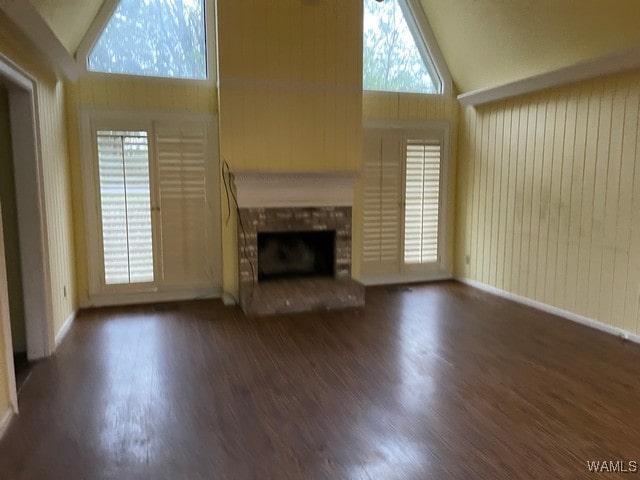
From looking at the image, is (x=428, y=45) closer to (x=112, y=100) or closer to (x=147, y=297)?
(x=112, y=100)

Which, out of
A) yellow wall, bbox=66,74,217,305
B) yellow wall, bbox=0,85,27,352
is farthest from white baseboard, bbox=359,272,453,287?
yellow wall, bbox=0,85,27,352

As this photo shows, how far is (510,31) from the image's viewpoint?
4.28 meters

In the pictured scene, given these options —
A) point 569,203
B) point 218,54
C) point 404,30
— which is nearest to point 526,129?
point 569,203

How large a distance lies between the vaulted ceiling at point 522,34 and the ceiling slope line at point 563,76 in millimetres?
69

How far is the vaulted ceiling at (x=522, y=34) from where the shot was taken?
135 inches

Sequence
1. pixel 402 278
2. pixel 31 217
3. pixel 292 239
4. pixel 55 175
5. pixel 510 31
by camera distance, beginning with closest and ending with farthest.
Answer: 1. pixel 31 217
2. pixel 55 175
3. pixel 510 31
4. pixel 292 239
5. pixel 402 278

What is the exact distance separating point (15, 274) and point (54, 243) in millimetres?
366

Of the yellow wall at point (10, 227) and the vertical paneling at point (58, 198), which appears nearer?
the yellow wall at point (10, 227)

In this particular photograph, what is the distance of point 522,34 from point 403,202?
209 cm

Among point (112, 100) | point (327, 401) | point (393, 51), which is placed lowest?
point (327, 401)

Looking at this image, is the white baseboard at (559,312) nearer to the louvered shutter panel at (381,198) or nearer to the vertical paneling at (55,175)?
the louvered shutter panel at (381,198)

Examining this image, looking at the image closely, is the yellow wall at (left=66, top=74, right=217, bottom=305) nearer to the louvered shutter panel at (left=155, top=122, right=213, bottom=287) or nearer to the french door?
the louvered shutter panel at (left=155, top=122, right=213, bottom=287)

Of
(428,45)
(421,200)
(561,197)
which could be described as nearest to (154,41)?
(428,45)

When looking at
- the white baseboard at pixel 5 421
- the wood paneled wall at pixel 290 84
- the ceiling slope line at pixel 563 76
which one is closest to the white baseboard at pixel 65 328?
the white baseboard at pixel 5 421
